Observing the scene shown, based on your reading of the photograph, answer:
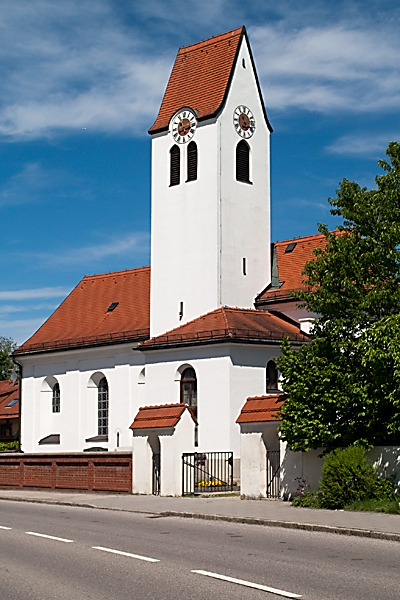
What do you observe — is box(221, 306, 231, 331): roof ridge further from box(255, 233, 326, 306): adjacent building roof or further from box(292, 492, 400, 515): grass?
box(292, 492, 400, 515): grass

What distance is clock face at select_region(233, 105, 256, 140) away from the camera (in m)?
37.6

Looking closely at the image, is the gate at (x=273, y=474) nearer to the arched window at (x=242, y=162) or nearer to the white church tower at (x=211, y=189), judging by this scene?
the white church tower at (x=211, y=189)

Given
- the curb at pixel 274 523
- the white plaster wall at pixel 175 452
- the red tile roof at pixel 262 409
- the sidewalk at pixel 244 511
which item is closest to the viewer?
the curb at pixel 274 523

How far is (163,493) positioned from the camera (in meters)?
25.1

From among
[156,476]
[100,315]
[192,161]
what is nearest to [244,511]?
[156,476]

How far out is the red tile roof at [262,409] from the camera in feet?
74.7

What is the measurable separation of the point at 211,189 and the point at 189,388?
9008 mm

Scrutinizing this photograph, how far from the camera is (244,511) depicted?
63.1 feet

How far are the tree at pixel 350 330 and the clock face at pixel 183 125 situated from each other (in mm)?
16193

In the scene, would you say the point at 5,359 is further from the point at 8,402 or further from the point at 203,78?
the point at 203,78

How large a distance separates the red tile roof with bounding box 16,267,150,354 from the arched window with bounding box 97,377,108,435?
7.59ft

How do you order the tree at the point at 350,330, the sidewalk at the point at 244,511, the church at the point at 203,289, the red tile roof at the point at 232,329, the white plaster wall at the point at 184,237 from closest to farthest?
the sidewalk at the point at 244,511 → the tree at the point at 350,330 → the red tile roof at the point at 232,329 → the church at the point at 203,289 → the white plaster wall at the point at 184,237

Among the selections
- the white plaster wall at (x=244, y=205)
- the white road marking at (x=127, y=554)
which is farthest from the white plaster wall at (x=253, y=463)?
the white plaster wall at (x=244, y=205)

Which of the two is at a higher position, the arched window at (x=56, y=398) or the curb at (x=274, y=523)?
the arched window at (x=56, y=398)
